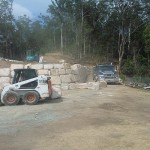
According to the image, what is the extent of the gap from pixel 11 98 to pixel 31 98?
3.39 ft

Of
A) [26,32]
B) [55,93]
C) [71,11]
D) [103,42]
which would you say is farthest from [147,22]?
[55,93]

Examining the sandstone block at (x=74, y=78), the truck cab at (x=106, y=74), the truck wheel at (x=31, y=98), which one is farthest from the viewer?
the truck cab at (x=106, y=74)

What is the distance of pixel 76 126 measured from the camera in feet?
51.4

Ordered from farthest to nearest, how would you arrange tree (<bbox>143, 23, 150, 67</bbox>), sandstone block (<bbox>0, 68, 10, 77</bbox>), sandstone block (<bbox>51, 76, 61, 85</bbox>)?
tree (<bbox>143, 23, 150, 67</bbox>) < sandstone block (<bbox>51, 76, 61, 85</bbox>) < sandstone block (<bbox>0, 68, 10, 77</bbox>)

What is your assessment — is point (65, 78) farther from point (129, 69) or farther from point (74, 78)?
point (129, 69)

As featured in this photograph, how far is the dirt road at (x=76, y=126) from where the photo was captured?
1268 cm

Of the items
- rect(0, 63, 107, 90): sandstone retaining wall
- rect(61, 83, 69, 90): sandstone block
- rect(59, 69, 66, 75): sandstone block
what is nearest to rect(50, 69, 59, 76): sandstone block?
rect(0, 63, 107, 90): sandstone retaining wall

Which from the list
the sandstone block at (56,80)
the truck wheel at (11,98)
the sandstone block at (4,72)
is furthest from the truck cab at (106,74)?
the truck wheel at (11,98)

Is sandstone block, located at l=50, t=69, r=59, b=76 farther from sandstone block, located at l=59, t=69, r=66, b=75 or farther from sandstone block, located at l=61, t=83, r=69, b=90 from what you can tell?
sandstone block, located at l=61, t=83, r=69, b=90

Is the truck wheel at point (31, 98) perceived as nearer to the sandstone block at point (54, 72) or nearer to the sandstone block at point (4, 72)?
the sandstone block at point (4, 72)

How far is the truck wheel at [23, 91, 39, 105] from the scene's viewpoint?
2181 centimetres

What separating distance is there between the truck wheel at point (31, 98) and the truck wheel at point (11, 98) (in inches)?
17.7

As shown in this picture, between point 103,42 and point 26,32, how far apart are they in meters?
13.3

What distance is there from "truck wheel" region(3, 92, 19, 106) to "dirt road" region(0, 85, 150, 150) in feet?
1.83
